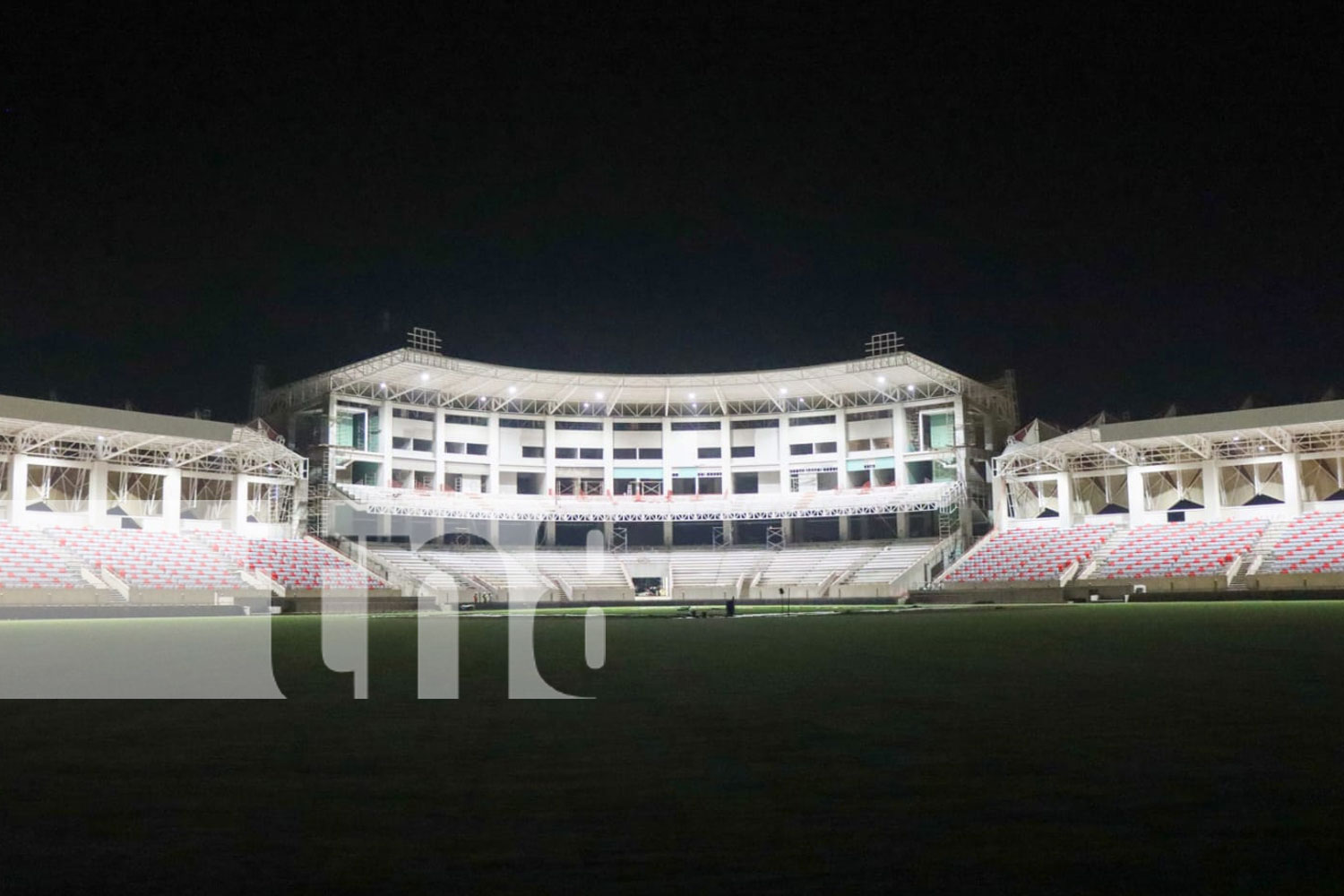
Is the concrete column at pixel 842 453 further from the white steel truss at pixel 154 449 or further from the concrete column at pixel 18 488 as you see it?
the concrete column at pixel 18 488

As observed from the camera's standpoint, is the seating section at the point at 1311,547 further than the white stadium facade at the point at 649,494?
No

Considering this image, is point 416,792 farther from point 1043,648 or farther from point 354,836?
point 1043,648

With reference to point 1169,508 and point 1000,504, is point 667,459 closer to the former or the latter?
point 1000,504

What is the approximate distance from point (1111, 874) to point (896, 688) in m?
5.53

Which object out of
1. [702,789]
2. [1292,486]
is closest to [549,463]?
[1292,486]

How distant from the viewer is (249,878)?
10.5 feet

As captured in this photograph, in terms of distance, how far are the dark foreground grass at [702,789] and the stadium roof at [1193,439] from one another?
47984 mm

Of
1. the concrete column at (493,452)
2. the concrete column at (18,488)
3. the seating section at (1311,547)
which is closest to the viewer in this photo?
the seating section at (1311,547)

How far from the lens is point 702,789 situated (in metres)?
4.40

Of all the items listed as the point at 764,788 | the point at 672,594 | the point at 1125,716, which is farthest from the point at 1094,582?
the point at 764,788

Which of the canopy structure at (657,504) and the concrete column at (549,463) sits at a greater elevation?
the concrete column at (549,463)

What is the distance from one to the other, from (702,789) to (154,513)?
5767cm

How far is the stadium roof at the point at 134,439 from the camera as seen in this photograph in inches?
1861

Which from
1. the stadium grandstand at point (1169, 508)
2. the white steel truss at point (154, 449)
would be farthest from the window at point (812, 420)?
the white steel truss at point (154, 449)
